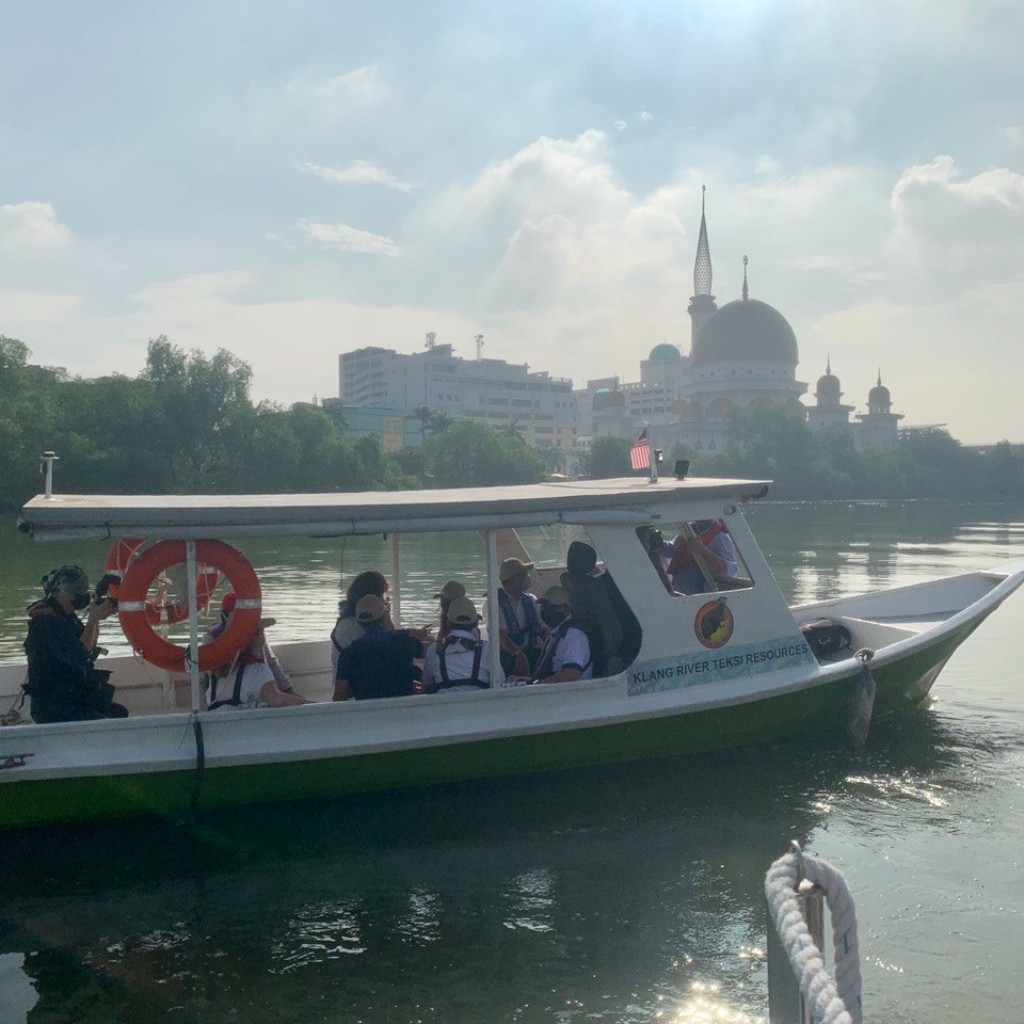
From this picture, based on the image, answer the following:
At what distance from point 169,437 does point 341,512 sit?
48.7 m

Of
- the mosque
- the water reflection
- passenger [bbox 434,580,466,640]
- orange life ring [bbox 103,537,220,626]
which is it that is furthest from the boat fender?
the mosque

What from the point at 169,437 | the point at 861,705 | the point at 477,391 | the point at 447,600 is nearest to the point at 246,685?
the point at 447,600

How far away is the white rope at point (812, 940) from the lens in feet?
7.26

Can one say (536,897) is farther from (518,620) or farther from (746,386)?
(746,386)

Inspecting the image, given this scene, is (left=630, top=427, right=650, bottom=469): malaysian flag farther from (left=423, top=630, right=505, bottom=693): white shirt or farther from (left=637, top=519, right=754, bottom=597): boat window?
(left=423, top=630, right=505, bottom=693): white shirt

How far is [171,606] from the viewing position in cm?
722

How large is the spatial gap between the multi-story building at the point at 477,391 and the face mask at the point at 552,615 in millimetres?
111681

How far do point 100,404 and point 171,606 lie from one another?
46193 millimetres

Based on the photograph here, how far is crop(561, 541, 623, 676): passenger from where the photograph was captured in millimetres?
7371

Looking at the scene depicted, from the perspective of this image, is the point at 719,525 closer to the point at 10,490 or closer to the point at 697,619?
the point at 697,619

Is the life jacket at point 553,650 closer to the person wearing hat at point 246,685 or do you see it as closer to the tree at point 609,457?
the person wearing hat at point 246,685

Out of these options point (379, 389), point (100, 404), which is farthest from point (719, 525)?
point (379, 389)

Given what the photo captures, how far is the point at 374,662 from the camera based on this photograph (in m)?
6.77

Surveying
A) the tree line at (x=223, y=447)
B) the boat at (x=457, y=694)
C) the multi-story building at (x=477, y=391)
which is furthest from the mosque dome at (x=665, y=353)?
the boat at (x=457, y=694)
